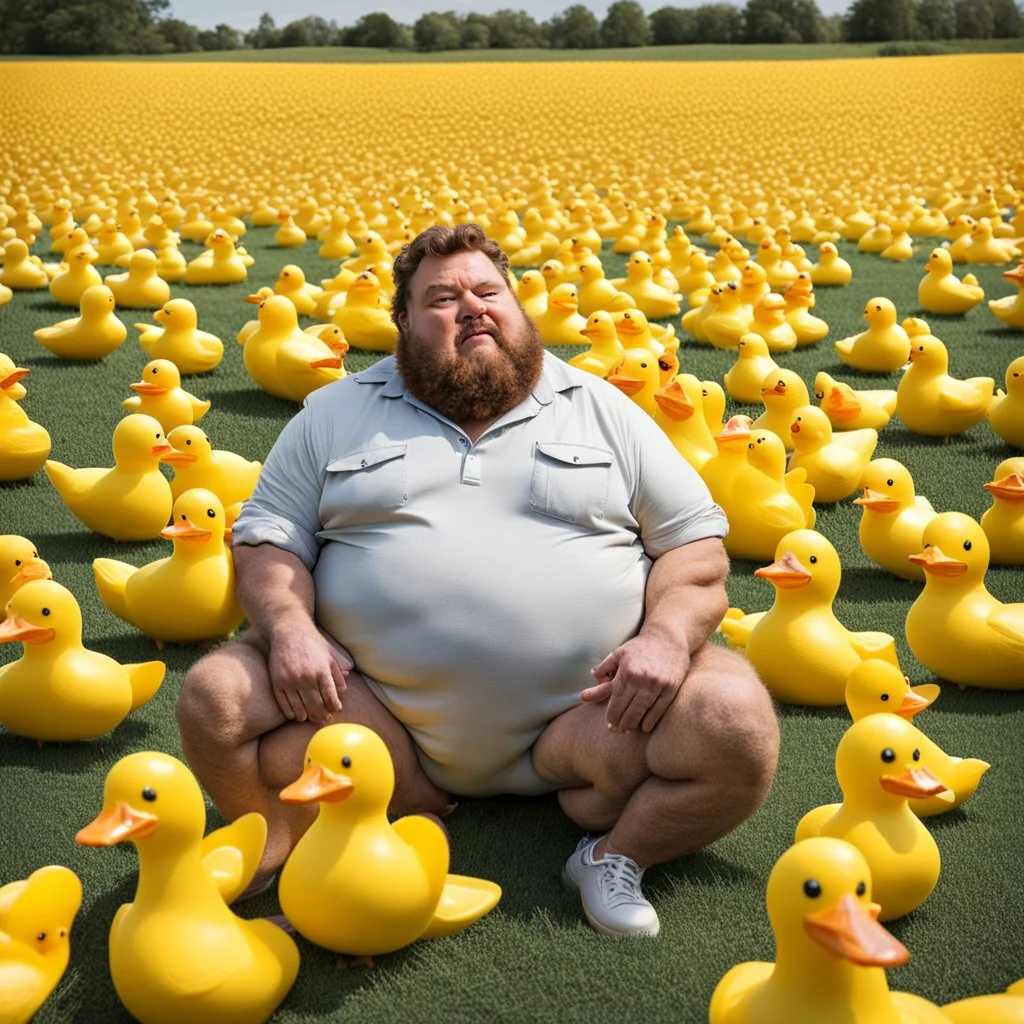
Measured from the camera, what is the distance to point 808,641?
387 cm

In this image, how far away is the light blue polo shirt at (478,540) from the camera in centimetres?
303

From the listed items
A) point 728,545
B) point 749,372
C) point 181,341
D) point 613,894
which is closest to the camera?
point 613,894

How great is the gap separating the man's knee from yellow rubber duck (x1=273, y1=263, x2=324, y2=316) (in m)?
5.33

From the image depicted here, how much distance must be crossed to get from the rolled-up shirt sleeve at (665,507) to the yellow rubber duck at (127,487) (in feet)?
7.47

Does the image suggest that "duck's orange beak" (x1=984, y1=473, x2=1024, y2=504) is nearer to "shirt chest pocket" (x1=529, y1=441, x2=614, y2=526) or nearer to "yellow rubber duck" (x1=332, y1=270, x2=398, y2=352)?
"shirt chest pocket" (x1=529, y1=441, x2=614, y2=526)

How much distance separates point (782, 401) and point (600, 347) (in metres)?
1.15

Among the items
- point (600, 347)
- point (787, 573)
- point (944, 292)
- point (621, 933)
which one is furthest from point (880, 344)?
point (621, 933)

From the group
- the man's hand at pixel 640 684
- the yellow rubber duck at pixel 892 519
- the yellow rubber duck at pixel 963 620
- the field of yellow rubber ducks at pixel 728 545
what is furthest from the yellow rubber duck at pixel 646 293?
the man's hand at pixel 640 684

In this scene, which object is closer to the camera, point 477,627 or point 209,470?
point 477,627

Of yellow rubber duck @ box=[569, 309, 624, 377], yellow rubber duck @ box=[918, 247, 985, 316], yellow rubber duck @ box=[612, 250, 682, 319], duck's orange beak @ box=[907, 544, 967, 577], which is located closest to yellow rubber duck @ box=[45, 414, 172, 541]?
yellow rubber duck @ box=[569, 309, 624, 377]

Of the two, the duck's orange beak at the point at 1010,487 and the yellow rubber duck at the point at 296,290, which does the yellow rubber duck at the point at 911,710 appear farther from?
the yellow rubber duck at the point at 296,290

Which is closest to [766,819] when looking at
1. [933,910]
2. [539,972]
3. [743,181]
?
[933,910]

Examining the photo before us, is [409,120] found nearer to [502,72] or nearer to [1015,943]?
[502,72]

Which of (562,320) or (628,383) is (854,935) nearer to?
(628,383)
